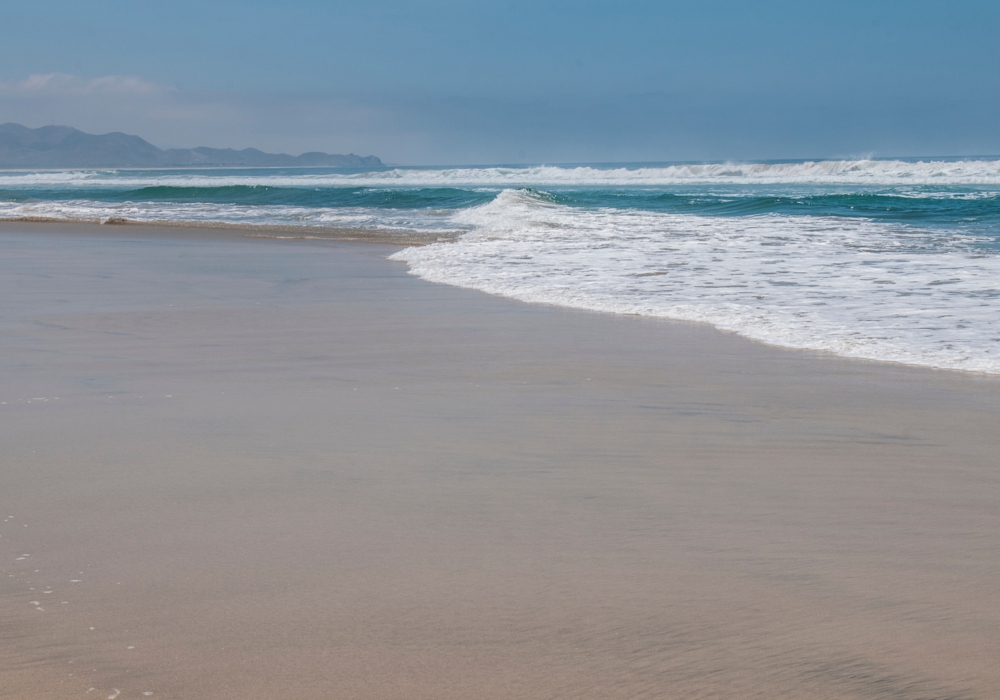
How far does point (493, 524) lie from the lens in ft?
6.79

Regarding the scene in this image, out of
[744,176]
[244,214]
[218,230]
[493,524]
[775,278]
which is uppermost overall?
[744,176]

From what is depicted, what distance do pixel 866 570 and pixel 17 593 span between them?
1.77 meters

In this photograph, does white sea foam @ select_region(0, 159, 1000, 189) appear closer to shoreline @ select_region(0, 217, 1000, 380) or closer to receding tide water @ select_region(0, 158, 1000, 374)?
receding tide water @ select_region(0, 158, 1000, 374)

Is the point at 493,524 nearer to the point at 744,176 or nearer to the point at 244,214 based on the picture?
the point at 244,214

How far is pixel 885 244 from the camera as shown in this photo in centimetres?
927

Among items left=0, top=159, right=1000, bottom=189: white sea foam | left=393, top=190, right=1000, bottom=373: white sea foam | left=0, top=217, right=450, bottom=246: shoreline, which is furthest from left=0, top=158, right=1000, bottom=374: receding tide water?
left=0, top=159, right=1000, bottom=189: white sea foam

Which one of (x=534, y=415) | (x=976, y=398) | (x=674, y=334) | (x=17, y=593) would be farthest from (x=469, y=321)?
(x=17, y=593)

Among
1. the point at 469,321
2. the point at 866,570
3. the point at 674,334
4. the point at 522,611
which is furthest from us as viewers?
the point at 469,321

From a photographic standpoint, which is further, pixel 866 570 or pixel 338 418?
pixel 338 418

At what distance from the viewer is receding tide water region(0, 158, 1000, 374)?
466cm

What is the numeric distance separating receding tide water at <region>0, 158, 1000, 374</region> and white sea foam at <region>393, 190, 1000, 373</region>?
2 cm

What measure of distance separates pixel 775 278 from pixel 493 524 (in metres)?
5.06

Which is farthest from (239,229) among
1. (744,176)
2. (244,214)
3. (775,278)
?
(744,176)

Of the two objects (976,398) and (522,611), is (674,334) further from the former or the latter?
(522,611)
